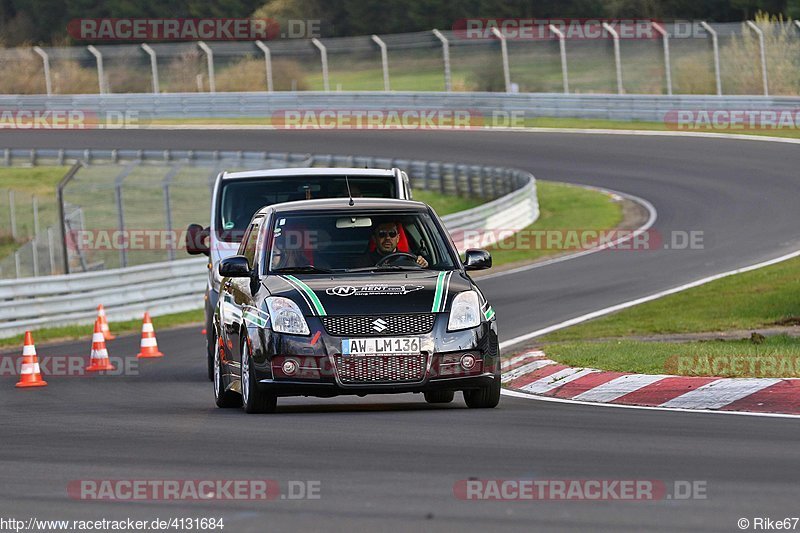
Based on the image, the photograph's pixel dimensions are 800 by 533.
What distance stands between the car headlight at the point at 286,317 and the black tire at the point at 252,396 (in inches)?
16.5

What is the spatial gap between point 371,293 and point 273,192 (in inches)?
222

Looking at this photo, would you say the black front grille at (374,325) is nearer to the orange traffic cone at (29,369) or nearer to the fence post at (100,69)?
the orange traffic cone at (29,369)

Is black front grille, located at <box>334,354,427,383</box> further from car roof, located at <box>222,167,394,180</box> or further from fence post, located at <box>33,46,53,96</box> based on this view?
fence post, located at <box>33,46,53,96</box>

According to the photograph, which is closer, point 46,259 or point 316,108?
point 46,259

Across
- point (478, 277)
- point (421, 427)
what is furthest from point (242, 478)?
point (478, 277)

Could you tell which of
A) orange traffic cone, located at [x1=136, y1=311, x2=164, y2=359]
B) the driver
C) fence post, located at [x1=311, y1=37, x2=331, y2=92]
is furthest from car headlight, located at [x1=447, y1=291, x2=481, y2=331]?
fence post, located at [x1=311, y1=37, x2=331, y2=92]

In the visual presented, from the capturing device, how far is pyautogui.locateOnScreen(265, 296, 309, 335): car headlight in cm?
1088

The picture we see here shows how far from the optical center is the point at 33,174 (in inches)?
1807

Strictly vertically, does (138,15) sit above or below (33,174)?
above

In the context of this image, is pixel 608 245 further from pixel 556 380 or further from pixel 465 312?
pixel 465 312

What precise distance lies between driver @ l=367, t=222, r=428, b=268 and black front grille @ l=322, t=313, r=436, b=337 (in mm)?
1020

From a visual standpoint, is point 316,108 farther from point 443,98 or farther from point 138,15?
point 138,15

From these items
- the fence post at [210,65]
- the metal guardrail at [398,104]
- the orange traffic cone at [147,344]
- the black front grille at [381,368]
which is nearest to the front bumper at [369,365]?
the black front grille at [381,368]

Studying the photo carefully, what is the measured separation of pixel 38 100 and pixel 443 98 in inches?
613
